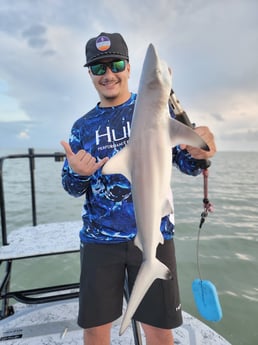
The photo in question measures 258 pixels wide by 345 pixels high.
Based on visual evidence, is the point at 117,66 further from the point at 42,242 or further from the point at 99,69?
the point at 42,242

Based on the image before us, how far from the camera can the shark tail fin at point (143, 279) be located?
1.63 metres

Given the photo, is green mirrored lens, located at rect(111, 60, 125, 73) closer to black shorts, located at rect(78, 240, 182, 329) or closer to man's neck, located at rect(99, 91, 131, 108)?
man's neck, located at rect(99, 91, 131, 108)

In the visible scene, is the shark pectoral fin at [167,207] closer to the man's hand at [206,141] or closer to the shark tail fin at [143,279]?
the shark tail fin at [143,279]

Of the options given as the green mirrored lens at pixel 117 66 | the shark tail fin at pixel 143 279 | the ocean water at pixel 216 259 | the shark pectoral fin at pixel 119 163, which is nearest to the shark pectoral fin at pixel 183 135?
the shark pectoral fin at pixel 119 163

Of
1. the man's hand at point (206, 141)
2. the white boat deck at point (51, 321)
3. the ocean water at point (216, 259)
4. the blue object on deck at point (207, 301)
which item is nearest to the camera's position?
the man's hand at point (206, 141)

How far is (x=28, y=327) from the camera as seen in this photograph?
3.27 meters

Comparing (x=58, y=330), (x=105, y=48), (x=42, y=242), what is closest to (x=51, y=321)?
(x=58, y=330)

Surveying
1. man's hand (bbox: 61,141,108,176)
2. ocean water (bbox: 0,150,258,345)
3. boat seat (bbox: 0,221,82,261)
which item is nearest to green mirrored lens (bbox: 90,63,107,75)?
man's hand (bbox: 61,141,108,176)

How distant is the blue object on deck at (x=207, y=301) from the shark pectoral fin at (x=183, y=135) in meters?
2.05

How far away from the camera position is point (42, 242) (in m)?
3.85

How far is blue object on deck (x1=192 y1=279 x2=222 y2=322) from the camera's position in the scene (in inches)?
114

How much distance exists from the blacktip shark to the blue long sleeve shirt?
74 centimetres

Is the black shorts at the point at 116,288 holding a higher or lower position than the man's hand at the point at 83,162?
lower

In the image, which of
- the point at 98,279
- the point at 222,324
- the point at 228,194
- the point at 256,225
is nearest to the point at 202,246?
the point at 256,225
